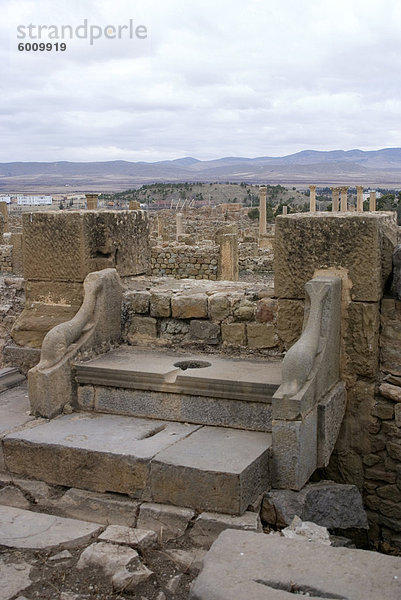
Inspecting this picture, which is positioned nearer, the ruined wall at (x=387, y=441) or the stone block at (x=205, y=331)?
the ruined wall at (x=387, y=441)

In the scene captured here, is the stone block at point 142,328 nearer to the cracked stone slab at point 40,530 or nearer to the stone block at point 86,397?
the stone block at point 86,397

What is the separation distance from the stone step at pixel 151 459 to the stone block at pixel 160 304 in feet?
3.85

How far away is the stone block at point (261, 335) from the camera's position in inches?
217

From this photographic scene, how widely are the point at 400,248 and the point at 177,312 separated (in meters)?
1.89

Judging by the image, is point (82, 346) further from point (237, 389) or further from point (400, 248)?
point (400, 248)

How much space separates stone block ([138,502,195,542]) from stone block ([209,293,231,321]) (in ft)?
6.29

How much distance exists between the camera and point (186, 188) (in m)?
88.1

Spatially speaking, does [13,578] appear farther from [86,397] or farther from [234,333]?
[234,333]

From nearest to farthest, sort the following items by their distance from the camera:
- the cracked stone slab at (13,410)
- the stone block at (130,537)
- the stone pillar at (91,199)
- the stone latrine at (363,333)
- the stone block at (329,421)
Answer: the stone block at (130,537) < the stone block at (329,421) < the cracked stone slab at (13,410) < the stone latrine at (363,333) < the stone pillar at (91,199)

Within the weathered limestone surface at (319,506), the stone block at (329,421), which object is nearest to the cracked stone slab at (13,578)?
the weathered limestone surface at (319,506)

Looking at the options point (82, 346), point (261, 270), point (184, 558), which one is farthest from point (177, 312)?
point (261, 270)

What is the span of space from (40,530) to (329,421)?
6.64ft

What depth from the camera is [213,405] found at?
15.7 ft

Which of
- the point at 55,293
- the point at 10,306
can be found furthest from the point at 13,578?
the point at 10,306
